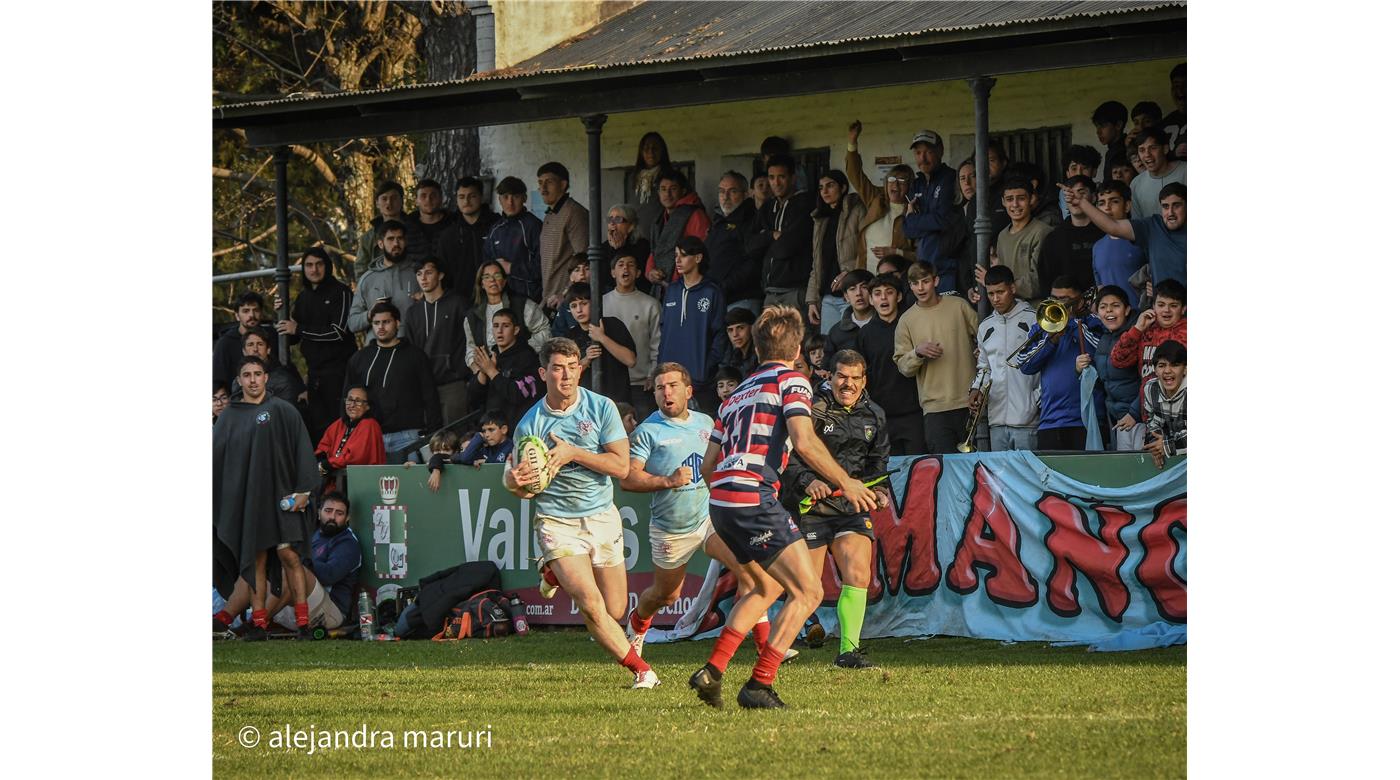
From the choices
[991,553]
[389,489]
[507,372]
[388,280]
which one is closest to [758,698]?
[991,553]

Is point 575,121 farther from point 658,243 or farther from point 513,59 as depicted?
point 658,243

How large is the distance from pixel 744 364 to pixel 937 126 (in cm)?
401

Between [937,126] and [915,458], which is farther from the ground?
[937,126]

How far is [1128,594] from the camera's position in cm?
1255

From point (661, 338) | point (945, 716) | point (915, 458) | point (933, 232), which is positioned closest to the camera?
point (945, 716)

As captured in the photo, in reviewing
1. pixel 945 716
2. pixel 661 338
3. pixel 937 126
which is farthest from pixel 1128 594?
pixel 937 126

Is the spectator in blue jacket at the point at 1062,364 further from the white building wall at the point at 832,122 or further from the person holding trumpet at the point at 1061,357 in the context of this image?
the white building wall at the point at 832,122

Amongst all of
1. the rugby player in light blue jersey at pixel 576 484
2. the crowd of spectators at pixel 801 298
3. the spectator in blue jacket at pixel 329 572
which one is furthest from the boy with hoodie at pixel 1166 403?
the spectator in blue jacket at pixel 329 572

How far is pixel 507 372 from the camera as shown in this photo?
1642 centimetres

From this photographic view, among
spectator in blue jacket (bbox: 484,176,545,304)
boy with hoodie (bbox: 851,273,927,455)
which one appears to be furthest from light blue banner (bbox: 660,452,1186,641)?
spectator in blue jacket (bbox: 484,176,545,304)

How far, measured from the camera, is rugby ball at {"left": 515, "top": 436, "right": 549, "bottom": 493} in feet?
35.0

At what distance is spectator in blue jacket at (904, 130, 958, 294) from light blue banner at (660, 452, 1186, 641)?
1.93 metres

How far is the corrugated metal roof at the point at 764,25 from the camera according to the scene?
1470cm

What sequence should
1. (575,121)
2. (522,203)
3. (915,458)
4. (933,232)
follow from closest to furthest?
(915,458)
(933,232)
(522,203)
(575,121)
